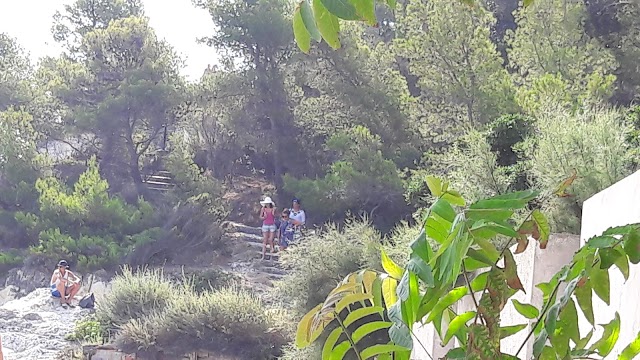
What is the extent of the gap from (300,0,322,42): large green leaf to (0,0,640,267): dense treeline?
5.90 meters

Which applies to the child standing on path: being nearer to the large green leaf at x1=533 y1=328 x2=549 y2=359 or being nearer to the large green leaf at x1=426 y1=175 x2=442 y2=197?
the large green leaf at x1=426 y1=175 x2=442 y2=197

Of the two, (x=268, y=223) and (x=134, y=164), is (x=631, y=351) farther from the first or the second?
(x=134, y=164)

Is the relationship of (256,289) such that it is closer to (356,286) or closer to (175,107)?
(175,107)

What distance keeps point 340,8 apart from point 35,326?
35.0 feet

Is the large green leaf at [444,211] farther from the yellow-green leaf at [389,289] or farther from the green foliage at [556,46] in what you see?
the green foliage at [556,46]

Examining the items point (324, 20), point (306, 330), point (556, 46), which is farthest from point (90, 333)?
point (324, 20)

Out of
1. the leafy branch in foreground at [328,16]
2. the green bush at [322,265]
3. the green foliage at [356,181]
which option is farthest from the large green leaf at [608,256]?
the green foliage at [356,181]

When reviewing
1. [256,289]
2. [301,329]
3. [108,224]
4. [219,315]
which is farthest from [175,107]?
[301,329]

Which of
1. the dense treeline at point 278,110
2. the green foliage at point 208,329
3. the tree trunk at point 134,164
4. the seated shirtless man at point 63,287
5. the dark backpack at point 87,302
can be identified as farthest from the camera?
the tree trunk at point 134,164

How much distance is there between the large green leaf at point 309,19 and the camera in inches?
32.8

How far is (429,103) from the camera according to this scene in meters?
12.5

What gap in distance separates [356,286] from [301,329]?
98 mm

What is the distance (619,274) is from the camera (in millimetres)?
1860

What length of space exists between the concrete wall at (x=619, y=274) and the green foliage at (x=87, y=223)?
11.9 m
